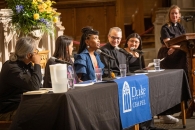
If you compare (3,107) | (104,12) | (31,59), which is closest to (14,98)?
(3,107)

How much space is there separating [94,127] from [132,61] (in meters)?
2.29

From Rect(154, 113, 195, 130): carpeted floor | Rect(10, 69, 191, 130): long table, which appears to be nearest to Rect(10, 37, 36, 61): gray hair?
Rect(10, 69, 191, 130): long table

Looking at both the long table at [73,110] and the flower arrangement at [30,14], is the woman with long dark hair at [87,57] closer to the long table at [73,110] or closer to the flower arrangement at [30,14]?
the long table at [73,110]

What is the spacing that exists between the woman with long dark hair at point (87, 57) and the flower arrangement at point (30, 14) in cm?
125

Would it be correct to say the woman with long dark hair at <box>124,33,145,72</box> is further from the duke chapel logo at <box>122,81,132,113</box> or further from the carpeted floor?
the duke chapel logo at <box>122,81,132,113</box>

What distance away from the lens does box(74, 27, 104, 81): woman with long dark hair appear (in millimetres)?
4906

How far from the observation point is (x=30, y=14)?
6.14m

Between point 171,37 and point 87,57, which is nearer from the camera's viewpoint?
point 87,57

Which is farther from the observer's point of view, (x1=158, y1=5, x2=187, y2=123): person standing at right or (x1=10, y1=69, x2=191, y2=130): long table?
(x1=158, y1=5, x2=187, y2=123): person standing at right

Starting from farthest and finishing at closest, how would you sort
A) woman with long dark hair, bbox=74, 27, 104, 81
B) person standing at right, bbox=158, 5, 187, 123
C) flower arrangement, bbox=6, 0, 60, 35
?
person standing at right, bbox=158, 5, 187, 123 → flower arrangement, bbox=6, 0, 60, 35 → woman with long dark hair, bbox=74, 27, 104, 81

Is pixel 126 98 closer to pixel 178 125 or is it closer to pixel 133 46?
pixel 133 46

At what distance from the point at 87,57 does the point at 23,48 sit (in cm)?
98

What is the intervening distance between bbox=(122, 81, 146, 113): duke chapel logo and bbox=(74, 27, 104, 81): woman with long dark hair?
2.35 feet

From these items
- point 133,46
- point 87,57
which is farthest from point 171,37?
point 87,57
